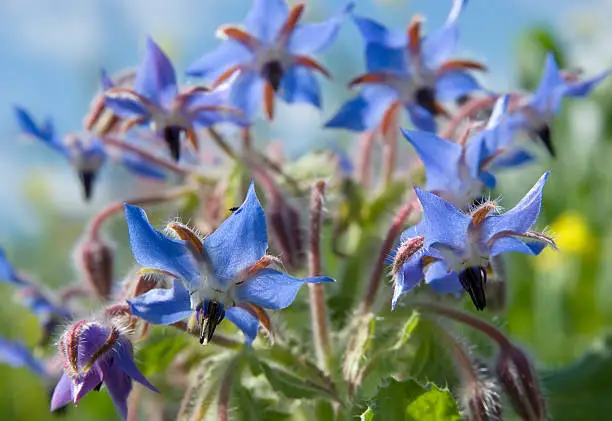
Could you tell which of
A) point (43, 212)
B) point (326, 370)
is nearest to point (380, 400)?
point (326, 370)

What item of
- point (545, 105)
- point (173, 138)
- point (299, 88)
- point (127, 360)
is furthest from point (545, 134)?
point (127, 360)

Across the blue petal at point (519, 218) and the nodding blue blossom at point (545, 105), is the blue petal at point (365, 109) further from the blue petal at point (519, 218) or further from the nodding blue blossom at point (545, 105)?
the blue petal at point (519, 218)

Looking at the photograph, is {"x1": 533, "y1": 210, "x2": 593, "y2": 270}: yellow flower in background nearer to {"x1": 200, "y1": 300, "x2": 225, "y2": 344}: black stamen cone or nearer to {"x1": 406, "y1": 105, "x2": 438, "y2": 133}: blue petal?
{"x1": 406, "y1": 105, "x2": 438, "y2": 133}: blue petal

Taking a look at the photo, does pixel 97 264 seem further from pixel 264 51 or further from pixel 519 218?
pixel 519 218

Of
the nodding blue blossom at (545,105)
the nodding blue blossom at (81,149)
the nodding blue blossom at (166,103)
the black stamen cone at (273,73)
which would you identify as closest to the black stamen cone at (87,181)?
the nodding blue blossom at (81,149)

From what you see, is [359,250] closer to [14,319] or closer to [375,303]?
[375,303]
